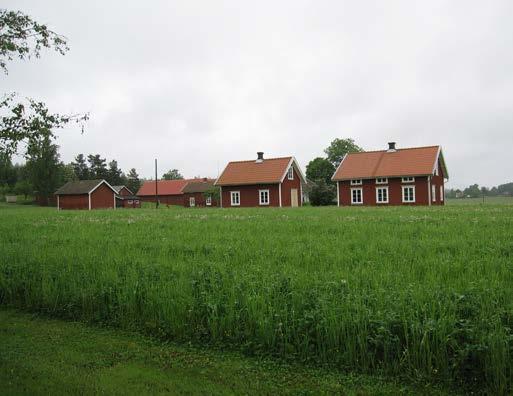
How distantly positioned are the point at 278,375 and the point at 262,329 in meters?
0.64

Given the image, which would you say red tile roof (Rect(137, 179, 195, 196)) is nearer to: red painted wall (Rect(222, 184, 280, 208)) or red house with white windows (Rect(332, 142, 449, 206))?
red painted wall (Rect(222, 184, 280, 208))

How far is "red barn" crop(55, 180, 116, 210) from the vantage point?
184 ft

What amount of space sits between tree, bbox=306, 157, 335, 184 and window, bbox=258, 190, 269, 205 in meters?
29.2

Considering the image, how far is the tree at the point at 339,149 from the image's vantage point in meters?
82.5

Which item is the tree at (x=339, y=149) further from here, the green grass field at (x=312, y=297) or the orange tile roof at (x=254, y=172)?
the green grass field at (x=312, y=297)

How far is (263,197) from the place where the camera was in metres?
44.9

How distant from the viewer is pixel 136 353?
4781 millimetres

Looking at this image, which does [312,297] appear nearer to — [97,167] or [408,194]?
[408,194]

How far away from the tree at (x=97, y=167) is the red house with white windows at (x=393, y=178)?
7389 centimetres

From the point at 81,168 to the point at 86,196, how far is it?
53.0 m

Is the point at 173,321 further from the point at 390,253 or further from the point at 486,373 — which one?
the point at 390,253

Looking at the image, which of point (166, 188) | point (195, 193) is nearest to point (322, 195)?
point (195, 193)

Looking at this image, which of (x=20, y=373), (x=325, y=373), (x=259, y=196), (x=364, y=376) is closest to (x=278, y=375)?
(x=325, y=373)

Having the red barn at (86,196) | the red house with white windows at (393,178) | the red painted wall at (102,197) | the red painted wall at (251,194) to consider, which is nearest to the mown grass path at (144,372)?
the red house with white windows at (393,178)
